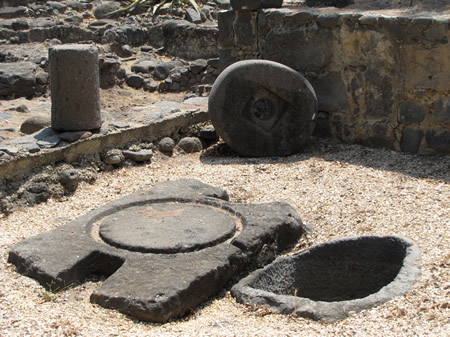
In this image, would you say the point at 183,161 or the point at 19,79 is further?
the point at 19,79

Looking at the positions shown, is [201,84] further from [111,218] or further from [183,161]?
[111,218]

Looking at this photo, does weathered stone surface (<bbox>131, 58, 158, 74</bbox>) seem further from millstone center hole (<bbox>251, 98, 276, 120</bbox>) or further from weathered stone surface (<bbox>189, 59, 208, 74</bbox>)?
millstone center hole (<bbox>251, 98, 276, 120</bbox>)

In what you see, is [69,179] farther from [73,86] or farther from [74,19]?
[74,19]

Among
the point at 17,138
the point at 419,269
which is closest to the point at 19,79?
the point at 17,138

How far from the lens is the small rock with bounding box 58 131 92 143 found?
213 inches

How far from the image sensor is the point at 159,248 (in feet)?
12.6

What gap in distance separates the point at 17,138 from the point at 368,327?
3.51 meters

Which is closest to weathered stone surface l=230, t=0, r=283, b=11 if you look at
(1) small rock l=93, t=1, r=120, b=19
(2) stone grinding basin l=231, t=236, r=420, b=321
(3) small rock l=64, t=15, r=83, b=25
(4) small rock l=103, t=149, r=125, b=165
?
(4) small rock l=103, t=149, r=125, b=165

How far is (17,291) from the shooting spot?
3555 millimetres

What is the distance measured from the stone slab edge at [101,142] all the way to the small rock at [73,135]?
4 centimetres

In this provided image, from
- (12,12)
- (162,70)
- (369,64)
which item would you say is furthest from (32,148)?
(12,12)

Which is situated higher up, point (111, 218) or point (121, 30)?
point (121, 30)

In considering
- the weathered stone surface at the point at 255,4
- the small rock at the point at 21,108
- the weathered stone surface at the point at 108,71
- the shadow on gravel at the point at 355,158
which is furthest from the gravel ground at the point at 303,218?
the weathered stone surface at the point at 108,71

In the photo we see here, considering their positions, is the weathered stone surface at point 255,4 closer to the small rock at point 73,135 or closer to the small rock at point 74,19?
the small rock at point 73,135
